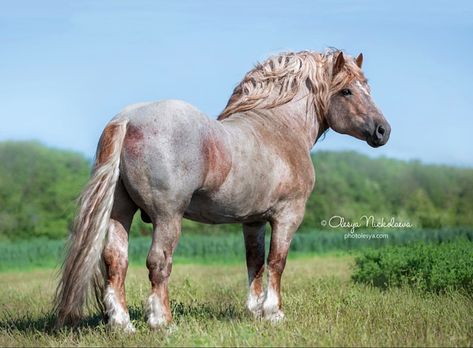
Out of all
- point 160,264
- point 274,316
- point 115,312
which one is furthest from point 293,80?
point 115,312

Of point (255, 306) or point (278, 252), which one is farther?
point (255, 306)

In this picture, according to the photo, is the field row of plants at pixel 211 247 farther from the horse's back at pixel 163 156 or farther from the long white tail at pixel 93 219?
the horse's back at pixel 163 156

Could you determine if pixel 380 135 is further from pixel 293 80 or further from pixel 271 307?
pixel 271 307

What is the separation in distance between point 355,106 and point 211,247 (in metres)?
15.7

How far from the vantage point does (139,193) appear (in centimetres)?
559

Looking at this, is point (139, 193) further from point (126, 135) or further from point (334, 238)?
point (334, 238)

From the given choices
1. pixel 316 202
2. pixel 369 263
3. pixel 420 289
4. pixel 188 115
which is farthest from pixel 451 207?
pixel 188 115

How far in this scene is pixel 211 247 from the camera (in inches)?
885

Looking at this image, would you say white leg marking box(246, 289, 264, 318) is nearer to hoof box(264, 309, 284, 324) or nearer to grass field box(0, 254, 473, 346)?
grass field box(0, 254, 473, 346)

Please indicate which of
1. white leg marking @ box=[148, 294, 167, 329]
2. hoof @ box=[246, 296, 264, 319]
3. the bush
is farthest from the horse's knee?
the bush

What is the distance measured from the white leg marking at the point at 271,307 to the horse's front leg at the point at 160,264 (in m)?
1.26

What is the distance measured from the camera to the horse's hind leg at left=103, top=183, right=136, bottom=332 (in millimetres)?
5840

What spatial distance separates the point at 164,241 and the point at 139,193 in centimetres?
46

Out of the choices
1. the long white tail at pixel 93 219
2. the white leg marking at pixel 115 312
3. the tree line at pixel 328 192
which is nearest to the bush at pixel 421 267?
the white leg marking at pixel 115 312
